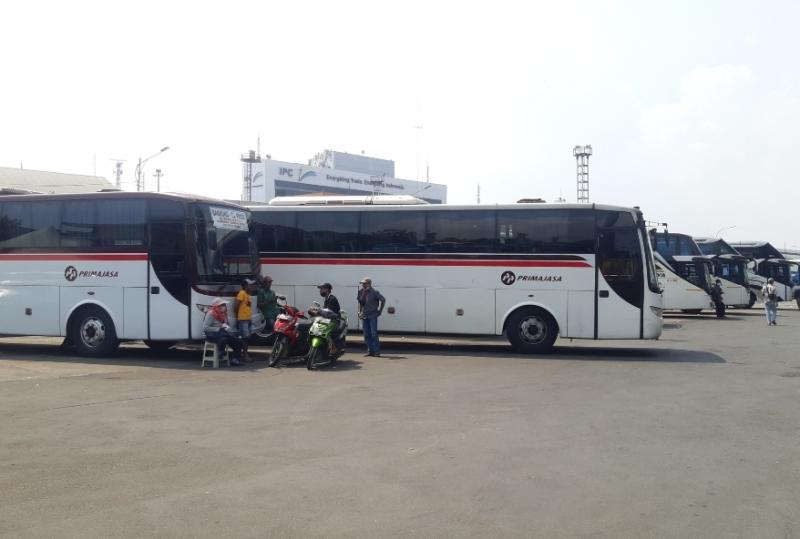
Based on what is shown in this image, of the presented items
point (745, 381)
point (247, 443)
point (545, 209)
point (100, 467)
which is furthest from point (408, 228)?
point (100, 467)

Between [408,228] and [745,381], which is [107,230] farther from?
[745,381]

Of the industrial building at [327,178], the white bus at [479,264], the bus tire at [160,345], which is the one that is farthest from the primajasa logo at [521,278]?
the industrial building at [327,178]

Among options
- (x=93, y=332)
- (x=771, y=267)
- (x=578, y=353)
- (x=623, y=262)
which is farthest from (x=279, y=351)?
(x=771, y=267)

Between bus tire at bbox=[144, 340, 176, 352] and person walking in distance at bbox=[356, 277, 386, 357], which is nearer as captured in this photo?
person walking in distance at bbox=[356, 277, 386, 357]

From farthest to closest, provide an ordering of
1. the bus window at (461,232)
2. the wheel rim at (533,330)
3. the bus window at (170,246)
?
the bus window at (461,232) → the wheel rim at (533,330) → the bus window at (170,246)

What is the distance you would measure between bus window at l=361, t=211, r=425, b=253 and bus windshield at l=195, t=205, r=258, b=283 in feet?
9.29

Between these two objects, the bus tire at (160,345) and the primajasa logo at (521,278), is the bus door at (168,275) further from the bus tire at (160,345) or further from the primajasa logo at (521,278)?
the primajasa logo at (521,278)

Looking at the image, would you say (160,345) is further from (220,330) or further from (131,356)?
(220,330)

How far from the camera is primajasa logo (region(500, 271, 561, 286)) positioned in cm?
1683

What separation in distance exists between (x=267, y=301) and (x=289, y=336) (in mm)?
2187

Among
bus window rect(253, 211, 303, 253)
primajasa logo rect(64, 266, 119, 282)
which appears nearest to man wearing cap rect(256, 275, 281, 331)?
bus window rect(253, 211, 303, 253)

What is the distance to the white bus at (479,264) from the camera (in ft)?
54.5

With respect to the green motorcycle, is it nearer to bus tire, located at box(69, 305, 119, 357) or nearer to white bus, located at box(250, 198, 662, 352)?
white bus, located at box(250, 198, 662, 352)

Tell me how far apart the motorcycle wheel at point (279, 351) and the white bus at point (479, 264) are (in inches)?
145
